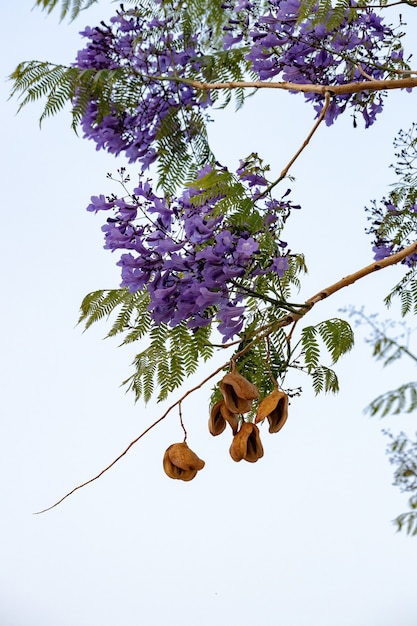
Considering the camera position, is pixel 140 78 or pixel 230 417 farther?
pixel 140 78

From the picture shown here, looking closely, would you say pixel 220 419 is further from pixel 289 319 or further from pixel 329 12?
pixel 329 12

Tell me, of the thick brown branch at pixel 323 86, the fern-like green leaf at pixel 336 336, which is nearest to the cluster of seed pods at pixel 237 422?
the fern-like green leaf at pixel 336 336

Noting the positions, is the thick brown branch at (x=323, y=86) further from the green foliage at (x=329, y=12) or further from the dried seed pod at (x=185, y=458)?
the dried seed pod at (x=185, y=458)

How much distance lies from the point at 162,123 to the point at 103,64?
156 mm

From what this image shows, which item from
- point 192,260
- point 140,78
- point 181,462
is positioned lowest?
point 181,462

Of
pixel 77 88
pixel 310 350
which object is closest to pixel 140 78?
pixel 77 88

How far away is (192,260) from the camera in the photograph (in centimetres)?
120

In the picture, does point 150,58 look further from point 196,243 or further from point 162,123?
point 196,243

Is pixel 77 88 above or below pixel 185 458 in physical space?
above

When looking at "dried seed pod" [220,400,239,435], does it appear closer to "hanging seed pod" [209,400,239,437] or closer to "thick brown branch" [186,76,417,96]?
"hanging seed pod" [209,400,239,437]

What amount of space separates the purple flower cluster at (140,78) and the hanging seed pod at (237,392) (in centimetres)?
59

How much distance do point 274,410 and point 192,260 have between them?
25 cm

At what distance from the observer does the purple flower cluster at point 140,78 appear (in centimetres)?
152

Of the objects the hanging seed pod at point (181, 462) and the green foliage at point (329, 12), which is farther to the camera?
the green foliage at point (329, 12)
